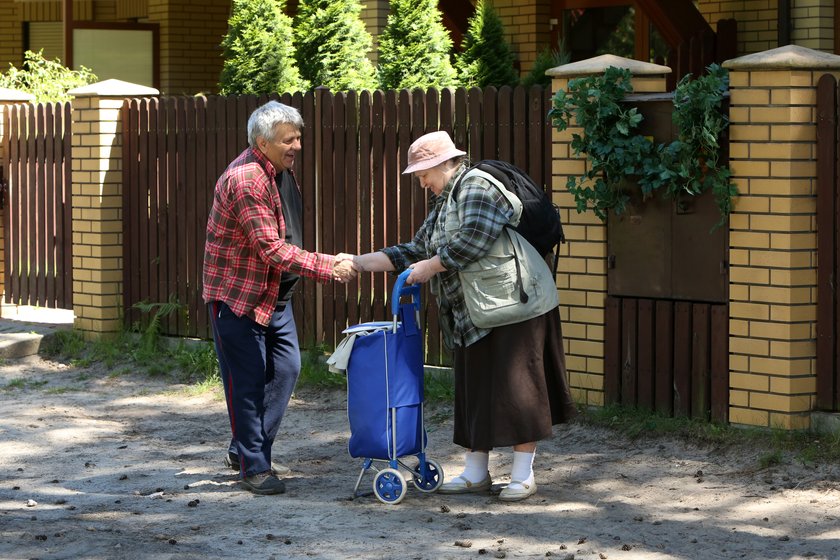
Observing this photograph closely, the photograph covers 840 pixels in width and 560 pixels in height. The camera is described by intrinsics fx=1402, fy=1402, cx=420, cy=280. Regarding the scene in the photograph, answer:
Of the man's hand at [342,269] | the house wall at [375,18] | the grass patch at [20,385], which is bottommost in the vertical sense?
the grass patch at [20,385]

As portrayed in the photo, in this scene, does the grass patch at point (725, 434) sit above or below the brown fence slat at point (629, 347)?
below

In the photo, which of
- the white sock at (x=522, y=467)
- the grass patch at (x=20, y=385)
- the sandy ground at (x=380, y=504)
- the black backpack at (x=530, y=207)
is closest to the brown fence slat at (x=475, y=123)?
the sandy ground at (x=380, y=504)

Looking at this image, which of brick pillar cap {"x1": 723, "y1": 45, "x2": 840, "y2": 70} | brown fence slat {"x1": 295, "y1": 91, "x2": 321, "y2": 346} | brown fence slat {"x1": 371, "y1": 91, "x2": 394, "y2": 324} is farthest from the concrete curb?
brick pillar cap {"x1": 723, "y1": 45, "x2": 840, "y2": 70}

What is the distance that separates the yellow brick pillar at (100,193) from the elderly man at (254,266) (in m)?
4.24

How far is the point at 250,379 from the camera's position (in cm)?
628

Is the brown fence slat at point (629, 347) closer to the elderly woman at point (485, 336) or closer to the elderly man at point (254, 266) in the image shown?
the elderly woman at point (485, 336)

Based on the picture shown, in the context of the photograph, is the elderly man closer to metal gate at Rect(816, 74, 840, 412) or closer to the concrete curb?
metal gate at Rect(816, 74, 840, 412)

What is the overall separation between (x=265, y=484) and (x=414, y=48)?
700 cm

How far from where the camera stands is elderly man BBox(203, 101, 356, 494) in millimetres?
→ 6156

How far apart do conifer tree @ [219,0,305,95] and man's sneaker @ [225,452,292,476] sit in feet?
24.0

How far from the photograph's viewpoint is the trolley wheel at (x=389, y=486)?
19.7 feet

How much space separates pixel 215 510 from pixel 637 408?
2.43 m

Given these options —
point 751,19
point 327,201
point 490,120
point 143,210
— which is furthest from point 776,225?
point 751,19

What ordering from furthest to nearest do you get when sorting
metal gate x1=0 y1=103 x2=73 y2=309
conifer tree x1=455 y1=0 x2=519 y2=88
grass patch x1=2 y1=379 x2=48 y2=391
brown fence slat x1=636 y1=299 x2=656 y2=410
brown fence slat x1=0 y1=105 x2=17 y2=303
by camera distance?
1. conifer tree x1=455 y1=0 x2=519 y2=88
2. brown fence slat x1=0 y1=105 x2=17 y2=303
3. metal gate x1=0 y1=103 x2=73 y2=309
4. grass patch x1=2 y1=379 x2=48 y2=391
5. brown fence slat x1=636 y1=299 x2=656 y2=410
